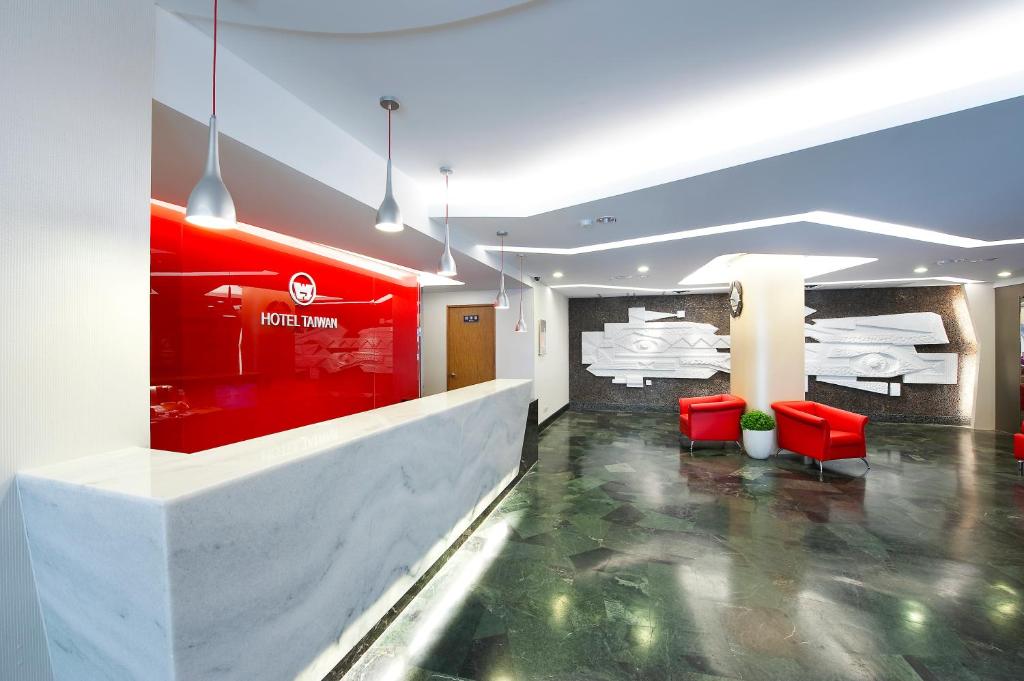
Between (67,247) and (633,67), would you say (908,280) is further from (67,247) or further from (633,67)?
(67,247)

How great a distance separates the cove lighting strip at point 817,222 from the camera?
3.97 m

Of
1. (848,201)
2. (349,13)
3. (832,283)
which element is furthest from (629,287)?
(349,13)

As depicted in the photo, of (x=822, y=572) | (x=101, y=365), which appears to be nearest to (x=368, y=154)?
(x=101, y=365)

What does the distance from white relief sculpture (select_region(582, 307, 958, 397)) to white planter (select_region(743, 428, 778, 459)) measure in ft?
12.1

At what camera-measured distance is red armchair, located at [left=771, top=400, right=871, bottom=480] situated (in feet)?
17.2

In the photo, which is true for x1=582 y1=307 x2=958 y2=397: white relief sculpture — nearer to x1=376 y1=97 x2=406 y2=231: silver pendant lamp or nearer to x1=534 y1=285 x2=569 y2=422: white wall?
x1=534 y1=285 x2=569 y2=422: white wall

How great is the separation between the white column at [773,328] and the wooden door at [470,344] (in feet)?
14.4

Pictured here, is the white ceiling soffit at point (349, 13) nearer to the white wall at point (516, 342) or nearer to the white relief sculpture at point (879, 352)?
the white wall at point (516, 342)

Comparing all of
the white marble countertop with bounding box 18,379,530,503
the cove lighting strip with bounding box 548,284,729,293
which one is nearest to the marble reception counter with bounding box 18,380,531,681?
the white marble countertop with bounding box 18,379,530,503

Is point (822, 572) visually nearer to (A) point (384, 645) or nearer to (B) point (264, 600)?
(A) point (384, 645)

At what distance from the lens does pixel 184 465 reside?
56.4 inches

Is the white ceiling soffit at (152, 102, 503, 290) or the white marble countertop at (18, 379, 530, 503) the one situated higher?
the white ceiling soffit at (152, 102, 503, 290)

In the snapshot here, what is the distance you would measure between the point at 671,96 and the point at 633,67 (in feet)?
1.43

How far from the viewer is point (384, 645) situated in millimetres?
2336
